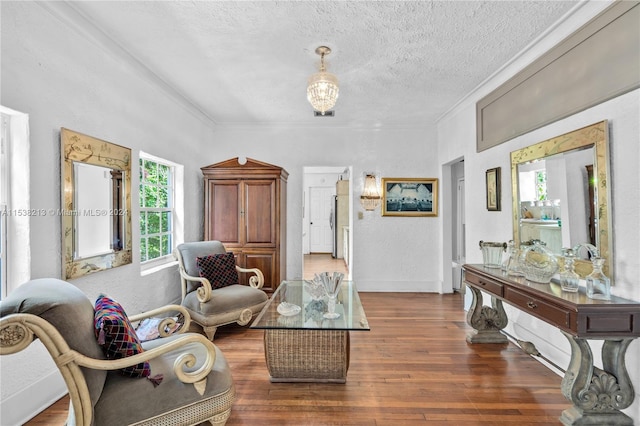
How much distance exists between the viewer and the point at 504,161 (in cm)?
320

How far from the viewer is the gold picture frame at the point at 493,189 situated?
10.7 ft

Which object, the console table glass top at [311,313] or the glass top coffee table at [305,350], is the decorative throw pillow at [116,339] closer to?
the console table glass top at [311,313]

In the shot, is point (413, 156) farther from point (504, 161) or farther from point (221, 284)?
point (221, 284)

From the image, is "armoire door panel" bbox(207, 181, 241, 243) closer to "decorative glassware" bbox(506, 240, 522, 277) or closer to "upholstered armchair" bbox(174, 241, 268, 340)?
"upholstered armchair" bbox(174, 241, 268, 340)

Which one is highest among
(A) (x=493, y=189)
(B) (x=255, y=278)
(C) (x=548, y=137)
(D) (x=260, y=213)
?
(C) (x=548, y=137)

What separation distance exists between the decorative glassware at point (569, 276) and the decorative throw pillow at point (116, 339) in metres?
2.61

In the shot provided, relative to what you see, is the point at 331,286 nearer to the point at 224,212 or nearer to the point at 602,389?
the point at 602,389

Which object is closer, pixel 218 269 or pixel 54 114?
pixel 54 114

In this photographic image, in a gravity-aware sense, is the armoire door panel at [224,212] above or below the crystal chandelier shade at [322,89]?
below

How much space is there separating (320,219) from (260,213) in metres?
5.73

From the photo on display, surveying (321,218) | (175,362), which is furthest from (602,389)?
(321,218)

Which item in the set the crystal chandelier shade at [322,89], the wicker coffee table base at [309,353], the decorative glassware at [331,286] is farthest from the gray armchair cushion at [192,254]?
the crystal chandelier shade at [322,89]

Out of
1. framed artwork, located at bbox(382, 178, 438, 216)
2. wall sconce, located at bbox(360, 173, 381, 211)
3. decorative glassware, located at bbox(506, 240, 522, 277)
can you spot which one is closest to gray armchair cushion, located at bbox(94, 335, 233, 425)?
decorative glassware, located at bbox(506, 240, 522, 277)

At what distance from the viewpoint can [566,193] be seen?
7.79 ft
